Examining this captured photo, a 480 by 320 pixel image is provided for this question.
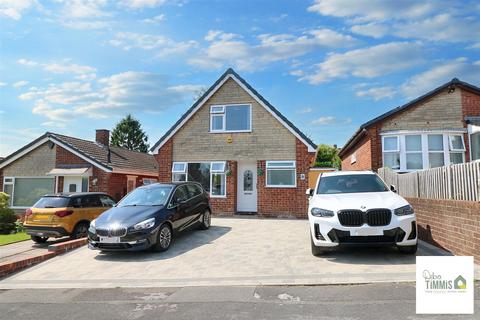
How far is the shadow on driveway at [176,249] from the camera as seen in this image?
9.25m

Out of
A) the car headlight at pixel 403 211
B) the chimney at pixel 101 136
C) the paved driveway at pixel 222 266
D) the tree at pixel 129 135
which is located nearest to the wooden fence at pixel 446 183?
the car headlight at pixel 403 211

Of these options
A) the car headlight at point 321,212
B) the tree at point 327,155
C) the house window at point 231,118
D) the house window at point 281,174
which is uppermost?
the tree at point 327,155

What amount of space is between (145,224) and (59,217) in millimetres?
4458

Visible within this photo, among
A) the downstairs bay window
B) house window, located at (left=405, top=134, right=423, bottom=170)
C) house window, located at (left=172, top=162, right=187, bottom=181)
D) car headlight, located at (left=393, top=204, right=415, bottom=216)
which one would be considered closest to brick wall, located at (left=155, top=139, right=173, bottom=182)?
house window, located at (left=172, top=162, right=187, bottom=181)

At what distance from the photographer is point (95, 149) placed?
23812 millimetres

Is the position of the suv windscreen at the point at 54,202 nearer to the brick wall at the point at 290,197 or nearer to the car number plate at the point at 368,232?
the brick wall at the point at 290,197

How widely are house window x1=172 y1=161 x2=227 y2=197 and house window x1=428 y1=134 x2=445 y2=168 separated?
8588 millimetres

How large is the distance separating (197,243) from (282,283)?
4.41m

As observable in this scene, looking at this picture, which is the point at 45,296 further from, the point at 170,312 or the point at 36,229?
the point at 36,229

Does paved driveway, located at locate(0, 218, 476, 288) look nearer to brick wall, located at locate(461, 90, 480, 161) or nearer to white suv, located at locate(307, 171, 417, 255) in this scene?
white suv, located at locate(307, 171, 417, 255)

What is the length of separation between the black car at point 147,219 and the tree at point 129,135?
48.6m

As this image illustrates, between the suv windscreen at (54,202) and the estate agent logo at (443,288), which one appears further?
the suv windscreen at (54,202)

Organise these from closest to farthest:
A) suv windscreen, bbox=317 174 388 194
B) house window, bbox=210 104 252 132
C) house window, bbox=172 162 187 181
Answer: suv windscreen, bbox=317 174 388 194 < house window, bbox=210 104 252 132 < house window, bbox=172 162 187 181

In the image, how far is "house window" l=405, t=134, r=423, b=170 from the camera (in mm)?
15836
